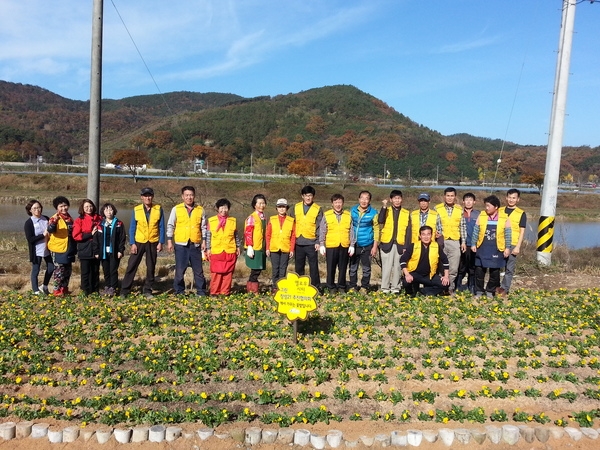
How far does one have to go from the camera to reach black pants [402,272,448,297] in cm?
858

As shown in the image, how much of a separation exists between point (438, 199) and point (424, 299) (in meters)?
32.6

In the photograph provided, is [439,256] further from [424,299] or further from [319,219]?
[319,219]

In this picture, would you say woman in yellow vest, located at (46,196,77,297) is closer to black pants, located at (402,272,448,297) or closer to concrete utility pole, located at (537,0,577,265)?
black pants, located at (402,272,448,297)

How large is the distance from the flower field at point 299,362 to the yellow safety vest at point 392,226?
A: 3.89 feet

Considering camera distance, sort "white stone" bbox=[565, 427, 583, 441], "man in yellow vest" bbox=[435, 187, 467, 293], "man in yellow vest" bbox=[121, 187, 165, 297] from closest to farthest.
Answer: "white stone" bbox=[565, 427, 583, 441]
"man in yellow vest" bbox=[121, 187, 165, 297]
"man in yellow vest" bbox=[435, 187, 467, 293]

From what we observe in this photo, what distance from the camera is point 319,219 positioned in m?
8.63

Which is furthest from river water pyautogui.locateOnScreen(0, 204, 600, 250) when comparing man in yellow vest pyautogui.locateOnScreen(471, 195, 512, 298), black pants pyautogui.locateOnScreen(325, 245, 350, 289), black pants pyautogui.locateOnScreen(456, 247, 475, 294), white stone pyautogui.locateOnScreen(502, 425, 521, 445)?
white stone pyautogui.locateOnScreen(502, 425, 521, 445)

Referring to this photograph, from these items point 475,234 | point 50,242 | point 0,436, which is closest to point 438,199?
point 475,234

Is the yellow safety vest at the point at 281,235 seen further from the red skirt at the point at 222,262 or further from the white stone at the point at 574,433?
the white stone at the point at 574,433

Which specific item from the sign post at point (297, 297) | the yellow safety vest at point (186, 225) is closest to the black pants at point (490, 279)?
the sign post at point (297, 297)

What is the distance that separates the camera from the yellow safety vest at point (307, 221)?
858 centimetres

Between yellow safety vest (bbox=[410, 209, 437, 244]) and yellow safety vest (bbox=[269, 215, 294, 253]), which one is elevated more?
yellow safety vest (bbox=[410, 209, 437, 244])

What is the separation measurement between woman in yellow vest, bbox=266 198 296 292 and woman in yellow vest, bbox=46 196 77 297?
3.58m

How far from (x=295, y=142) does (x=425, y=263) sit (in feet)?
268
